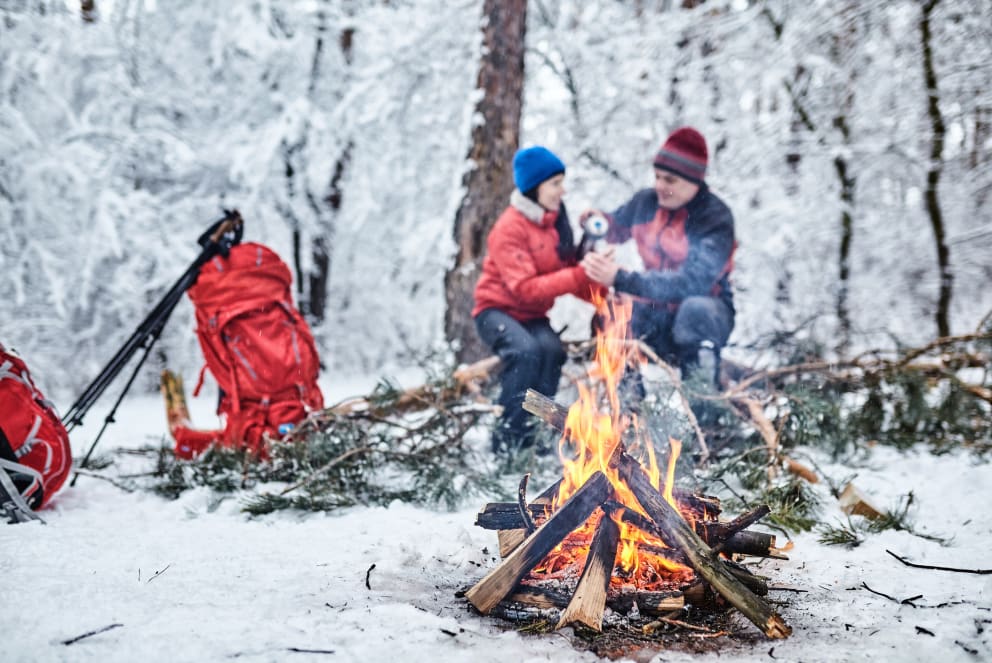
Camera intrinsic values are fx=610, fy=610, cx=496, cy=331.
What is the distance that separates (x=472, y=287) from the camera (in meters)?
5.10

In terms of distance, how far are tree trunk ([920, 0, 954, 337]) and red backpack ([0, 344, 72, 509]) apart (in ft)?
26.7

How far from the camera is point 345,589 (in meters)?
1.79

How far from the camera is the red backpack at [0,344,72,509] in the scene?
2377mm

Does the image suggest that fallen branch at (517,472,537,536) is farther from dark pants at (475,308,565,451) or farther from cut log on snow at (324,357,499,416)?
cut log on snow at (324,357,499,416)

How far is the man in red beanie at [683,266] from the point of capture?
3.62 meters

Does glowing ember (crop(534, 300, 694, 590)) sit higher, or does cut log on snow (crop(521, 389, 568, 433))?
cut log on snow (crop(521, 389, 568, 433))

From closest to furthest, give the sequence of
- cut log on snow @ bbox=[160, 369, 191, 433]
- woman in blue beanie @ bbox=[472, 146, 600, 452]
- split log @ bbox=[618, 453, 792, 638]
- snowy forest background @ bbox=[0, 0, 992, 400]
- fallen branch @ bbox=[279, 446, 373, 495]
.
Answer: split log @ bbox=[618, 453, 792, 638] < fallen branch @ bbox=[279, 446, 373, 495] < woman in blue beanie @ bbox=[472, 146, 600, 452] < cut log on snow @ bbox=[160, 369, 191, 433] < snowy forest background @ bbox=[0, 0, 992, 400]

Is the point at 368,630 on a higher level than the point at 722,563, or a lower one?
lower

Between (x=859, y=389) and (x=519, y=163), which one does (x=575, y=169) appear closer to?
(x=519, y=163)

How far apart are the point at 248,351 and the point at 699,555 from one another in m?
2.68

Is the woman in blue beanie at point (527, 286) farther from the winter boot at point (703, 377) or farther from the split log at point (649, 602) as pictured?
the split log at point (649, 602)

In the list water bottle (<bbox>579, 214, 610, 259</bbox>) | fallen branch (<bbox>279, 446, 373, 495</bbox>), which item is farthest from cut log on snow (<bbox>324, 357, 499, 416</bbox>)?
water bottle (<bbox>579, 214, 610, 259</bbox>)

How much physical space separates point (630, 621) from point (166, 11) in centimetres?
1031

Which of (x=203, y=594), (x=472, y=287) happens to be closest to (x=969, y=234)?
(x=472, y=287)
